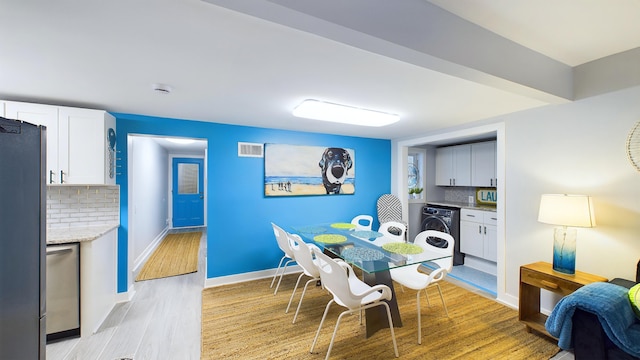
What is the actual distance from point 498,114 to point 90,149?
4341 mm

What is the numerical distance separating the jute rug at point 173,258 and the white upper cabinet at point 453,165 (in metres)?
4.56

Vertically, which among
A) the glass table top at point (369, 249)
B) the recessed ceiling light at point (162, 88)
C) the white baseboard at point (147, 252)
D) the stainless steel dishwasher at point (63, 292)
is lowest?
the white baseboard at point (147, 252)

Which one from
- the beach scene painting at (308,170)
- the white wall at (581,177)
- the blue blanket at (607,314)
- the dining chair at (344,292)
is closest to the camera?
the blue blanket at (607,314)

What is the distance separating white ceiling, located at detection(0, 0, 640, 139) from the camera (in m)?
1.14

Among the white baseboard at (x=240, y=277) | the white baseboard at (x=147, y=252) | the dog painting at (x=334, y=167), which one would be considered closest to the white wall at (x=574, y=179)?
the dog painting at (x=334, y=167)

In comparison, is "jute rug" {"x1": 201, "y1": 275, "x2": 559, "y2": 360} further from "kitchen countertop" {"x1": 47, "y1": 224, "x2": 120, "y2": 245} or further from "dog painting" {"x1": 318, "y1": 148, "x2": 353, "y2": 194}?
"dog painting" {"x1": 318, "y1": 148, "x2": 353, "y2": 194}

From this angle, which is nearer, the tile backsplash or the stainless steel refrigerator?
the stainless steel refrigerator

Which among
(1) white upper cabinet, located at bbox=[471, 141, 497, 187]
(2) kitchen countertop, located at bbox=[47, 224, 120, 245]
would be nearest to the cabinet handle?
(1) white upper cabinet, located at bbox=[471, 141, 497, 187]

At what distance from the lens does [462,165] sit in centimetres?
445

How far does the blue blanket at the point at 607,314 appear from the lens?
1.47 m

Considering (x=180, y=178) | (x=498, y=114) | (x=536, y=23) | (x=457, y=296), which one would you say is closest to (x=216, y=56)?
(x=536, y=23)

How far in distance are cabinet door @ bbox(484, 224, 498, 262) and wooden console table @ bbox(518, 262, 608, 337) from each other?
1.34 metres

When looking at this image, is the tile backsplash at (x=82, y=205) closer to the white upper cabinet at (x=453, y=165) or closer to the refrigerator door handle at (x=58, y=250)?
the refrigerator door handle at (x=58, y=250)

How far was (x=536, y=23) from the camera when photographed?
144 centimetres
